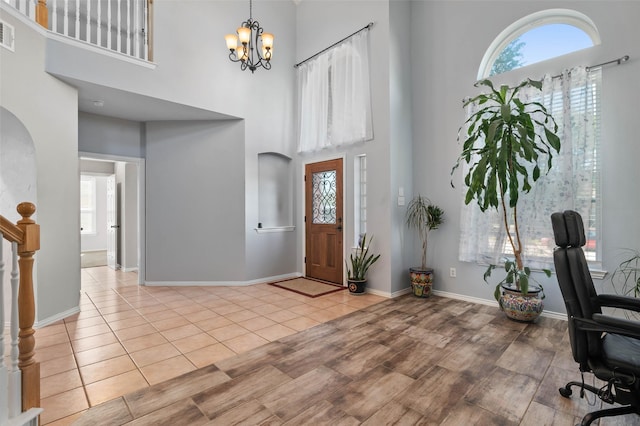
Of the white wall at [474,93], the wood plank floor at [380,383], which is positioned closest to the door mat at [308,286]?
the wood plank floor at [380,383]

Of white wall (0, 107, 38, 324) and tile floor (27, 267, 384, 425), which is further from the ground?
white wall (0, 107, 38, 324)

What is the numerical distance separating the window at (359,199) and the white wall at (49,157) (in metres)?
3.69

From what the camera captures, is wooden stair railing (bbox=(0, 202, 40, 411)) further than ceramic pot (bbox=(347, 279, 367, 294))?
No

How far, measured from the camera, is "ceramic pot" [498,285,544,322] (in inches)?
125

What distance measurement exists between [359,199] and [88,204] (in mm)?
8997

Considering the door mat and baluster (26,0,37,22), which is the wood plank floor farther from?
baluster (26,0,37,22)

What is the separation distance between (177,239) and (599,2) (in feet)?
20.2

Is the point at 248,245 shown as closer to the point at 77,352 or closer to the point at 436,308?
the point at 77,352

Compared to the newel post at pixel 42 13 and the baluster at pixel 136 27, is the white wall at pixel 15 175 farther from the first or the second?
the baluster at pixel 136 27

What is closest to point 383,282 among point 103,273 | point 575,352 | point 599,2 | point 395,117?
point 395,117

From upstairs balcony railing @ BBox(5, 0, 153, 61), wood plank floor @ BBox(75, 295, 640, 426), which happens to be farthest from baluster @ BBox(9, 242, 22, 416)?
upstairs balcony railing @ BBox(5, 0, 153, 61)

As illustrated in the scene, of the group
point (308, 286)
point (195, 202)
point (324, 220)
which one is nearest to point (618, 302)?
point (308, 286)

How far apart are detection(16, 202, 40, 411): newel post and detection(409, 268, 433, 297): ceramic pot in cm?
384

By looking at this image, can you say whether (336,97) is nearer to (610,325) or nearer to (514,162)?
(514,162)
